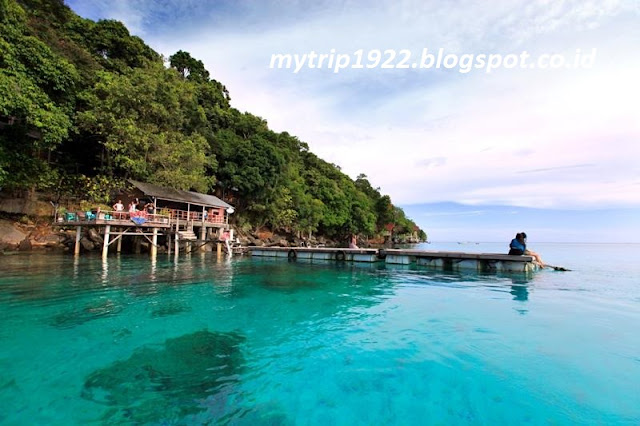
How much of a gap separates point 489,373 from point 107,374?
19.6ft

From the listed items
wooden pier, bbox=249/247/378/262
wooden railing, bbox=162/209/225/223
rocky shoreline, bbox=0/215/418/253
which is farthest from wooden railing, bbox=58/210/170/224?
wooden pier, bbox=249/247/378/262

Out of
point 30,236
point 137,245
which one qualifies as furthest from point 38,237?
point 137,245

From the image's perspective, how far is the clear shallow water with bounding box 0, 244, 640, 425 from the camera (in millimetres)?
3969

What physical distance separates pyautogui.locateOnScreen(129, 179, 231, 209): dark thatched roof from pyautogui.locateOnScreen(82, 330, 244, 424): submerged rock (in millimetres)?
18516

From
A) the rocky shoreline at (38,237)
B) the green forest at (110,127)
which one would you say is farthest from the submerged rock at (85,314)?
the rocky shoreline at (38,237)

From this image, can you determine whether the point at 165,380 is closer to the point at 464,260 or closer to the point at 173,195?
the point at 464,260

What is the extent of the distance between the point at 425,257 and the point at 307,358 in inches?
704

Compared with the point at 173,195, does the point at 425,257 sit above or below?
below

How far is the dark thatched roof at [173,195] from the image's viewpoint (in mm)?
21875

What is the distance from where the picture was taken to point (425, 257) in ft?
71.5

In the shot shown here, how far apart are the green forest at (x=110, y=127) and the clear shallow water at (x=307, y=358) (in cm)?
1272

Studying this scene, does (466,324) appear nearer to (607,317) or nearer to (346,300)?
(346,300)

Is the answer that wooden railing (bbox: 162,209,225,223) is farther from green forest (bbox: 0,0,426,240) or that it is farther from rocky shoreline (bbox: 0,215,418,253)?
rocky shoreline (bbox: 0,215,418,253)

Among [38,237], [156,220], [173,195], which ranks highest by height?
[173,195]
